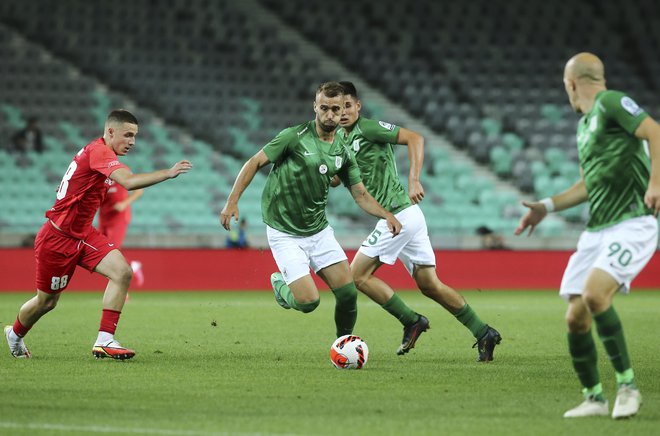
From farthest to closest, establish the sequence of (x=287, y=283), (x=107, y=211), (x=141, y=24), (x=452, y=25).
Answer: (x=452, y=25), (x=141, y=24), (x=107, y=211), (x=287, y=283)

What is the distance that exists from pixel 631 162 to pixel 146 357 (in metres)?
4.96

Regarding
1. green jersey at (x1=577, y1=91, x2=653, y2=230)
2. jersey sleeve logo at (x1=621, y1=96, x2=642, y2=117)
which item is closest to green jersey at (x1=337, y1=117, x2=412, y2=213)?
green jersey at (x1=577, y1=91, x2=653, y2=230)

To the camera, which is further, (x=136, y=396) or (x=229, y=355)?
(x=229, y=355)

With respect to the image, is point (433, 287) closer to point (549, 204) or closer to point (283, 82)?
point (549, 204)

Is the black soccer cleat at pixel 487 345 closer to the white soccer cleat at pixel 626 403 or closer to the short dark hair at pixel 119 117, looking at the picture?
the white soccer cleat at pixel 626 403

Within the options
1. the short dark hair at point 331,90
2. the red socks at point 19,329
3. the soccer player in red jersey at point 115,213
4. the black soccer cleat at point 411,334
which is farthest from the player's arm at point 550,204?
the soccer player in red jersey at point 115,213

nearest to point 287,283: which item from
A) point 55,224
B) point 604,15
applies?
point 55,224

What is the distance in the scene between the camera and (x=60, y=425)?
646 cm

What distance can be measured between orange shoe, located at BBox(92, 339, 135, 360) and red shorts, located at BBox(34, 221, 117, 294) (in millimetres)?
610

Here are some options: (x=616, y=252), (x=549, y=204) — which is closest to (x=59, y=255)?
(x=549, y=204)

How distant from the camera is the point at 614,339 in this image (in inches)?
271

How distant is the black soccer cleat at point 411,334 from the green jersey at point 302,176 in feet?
4.52

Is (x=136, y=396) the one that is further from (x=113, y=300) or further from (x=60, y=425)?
(x=113, y=300)

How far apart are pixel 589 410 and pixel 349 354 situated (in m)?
2.78
